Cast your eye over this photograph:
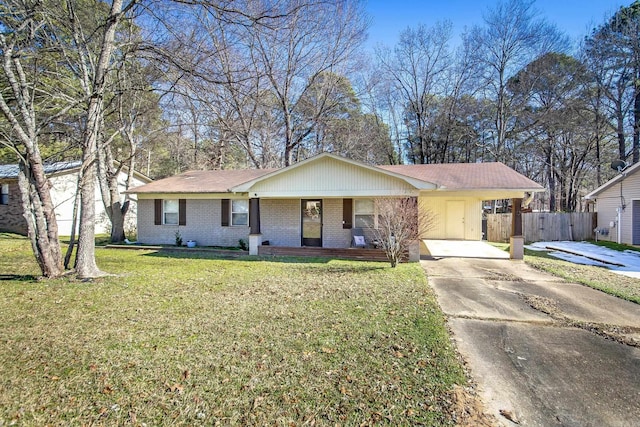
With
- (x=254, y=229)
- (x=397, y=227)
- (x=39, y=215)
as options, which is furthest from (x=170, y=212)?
(x=397, y=227)

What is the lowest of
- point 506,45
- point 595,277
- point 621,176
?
point 595,277

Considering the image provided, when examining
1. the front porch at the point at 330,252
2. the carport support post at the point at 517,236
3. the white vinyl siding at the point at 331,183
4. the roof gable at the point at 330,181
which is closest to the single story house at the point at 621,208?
the carport support post at the point at 517,236

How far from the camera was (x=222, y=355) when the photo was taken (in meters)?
3.77

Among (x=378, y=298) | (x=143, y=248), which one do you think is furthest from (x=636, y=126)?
(x=143, y=248)

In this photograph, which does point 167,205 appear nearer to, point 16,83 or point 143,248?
point 143,248

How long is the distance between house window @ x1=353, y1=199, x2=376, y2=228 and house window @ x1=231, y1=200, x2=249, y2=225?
4739 millimetres

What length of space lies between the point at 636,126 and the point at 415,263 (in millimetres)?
21119

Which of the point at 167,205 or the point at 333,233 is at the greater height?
the point at 167,205

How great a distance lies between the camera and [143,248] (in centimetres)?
1377

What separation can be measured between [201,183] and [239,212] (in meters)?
2.44

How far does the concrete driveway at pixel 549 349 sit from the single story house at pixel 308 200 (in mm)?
4559

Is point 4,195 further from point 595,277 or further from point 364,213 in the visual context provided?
point 595,277

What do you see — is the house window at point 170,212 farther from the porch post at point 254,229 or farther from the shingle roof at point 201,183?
the porch post at point 254,229

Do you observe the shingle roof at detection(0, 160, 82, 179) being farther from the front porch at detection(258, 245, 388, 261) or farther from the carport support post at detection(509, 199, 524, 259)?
the carport support post at detection(509, 199, 524, 259)
